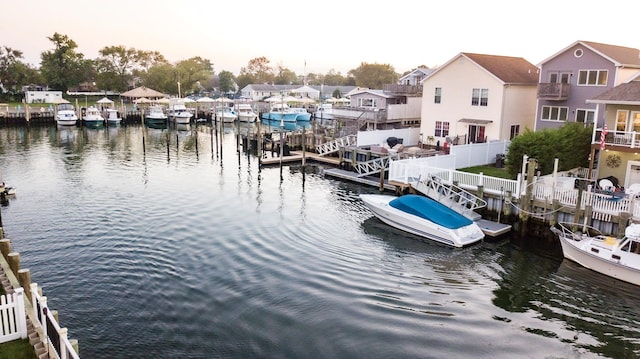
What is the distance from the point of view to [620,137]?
26938 millimetres

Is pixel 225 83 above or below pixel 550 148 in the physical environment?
above

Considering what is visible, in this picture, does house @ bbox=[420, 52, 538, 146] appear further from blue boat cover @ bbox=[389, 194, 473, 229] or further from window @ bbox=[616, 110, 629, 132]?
blue boat cover @ bbox=[389, 194, 473, 229]

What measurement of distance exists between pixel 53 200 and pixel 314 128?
25400mm

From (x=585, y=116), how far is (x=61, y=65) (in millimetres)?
100670

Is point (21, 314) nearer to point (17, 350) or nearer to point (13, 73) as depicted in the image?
point (17, 350)

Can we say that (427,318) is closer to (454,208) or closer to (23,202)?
(454,208)

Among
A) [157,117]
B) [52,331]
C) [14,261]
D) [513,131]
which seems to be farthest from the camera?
[157,117]

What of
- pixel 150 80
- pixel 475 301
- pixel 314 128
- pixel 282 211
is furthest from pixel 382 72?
pixel 475 301

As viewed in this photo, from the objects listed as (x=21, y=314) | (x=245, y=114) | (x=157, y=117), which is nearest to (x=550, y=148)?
(x=21, y=314)

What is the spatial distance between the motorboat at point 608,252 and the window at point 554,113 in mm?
16433

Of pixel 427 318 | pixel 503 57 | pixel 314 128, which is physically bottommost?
pixel 427 318

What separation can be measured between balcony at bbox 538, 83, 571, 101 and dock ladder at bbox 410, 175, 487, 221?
42.1 ft

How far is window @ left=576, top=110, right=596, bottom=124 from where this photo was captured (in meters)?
35.2

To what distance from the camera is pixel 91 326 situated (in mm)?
15578
